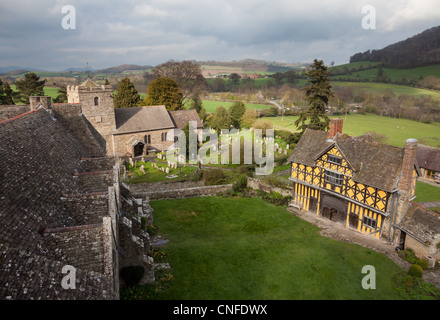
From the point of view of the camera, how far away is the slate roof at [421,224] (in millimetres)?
19359

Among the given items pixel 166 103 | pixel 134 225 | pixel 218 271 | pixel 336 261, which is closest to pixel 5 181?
pixel 134 225

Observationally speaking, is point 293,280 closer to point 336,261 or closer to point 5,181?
point 336,261

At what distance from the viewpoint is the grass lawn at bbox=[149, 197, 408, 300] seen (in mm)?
16031

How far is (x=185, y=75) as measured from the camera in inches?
2872

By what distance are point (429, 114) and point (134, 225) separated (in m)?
73.5

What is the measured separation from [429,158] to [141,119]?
40.0 m

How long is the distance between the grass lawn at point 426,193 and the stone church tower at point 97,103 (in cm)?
3931

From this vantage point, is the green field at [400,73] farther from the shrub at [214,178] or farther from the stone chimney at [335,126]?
the shrub at [214,178]

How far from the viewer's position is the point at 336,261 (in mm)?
19078

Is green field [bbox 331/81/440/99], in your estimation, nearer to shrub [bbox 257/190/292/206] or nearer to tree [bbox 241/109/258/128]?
tree [bbox 241/109/258/128]

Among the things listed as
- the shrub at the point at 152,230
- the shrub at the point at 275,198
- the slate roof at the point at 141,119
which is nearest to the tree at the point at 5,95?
the slate roof at the point at 141,119

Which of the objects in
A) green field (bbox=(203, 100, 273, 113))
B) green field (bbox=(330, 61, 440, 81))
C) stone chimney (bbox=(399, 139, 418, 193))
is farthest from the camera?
green field (bbox=(330, 61, 440, 81))

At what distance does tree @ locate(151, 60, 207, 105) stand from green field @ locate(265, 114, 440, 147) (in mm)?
21115

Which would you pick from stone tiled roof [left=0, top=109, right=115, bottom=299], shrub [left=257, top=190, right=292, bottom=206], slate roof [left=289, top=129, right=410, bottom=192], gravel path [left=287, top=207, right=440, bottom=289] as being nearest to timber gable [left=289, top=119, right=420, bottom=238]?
slate roof [left=289, top=129, right=410, bottom=192]
